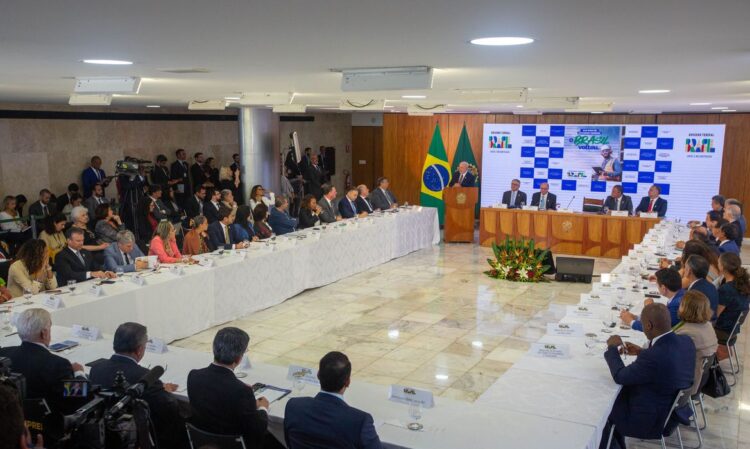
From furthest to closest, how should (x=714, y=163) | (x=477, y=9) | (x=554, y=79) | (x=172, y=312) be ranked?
(x=714, y=163) < (x=172, y=312) < (x=554, y=79) < (x=477, y=9)

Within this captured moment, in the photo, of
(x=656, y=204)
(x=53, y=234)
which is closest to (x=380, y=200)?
(x=656, y=204)

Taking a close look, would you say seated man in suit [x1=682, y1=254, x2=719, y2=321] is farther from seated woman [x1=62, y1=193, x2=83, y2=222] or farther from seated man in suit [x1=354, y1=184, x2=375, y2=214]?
seated woman [x1=62, y1=193, x2=83, y2=222]

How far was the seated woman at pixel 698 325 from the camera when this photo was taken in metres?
4.08

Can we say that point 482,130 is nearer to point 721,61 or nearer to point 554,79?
point 554,79

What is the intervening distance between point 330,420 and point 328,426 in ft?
0.08

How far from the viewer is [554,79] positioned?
5598 millimetres

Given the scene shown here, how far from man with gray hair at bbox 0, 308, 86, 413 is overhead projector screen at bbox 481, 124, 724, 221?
10.5 m

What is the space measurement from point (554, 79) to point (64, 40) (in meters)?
3.91

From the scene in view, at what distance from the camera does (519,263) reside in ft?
30.8

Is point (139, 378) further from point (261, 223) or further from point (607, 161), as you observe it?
point (607, 161)

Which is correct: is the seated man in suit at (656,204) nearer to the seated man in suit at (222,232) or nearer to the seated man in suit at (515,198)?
A: the seated man in suit at (515,198)

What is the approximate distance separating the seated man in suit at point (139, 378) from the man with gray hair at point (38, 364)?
0.18m

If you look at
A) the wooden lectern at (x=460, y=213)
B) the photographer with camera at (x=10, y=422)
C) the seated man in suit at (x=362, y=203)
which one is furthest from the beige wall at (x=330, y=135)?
the photographer with camera at (x=10, y=422)

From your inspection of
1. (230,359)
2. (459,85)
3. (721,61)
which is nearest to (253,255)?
(459,85)
